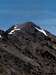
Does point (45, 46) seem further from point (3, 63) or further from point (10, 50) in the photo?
point (3, 63)

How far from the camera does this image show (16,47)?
189ft

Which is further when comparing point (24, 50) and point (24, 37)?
point (24, 37)

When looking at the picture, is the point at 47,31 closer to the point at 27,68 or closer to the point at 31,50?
the point at 31,50


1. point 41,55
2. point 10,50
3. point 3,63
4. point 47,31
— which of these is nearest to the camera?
point 3,63

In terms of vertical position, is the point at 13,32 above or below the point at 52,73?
above

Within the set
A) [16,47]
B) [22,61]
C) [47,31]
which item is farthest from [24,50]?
[47,31]

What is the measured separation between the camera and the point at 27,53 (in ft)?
188

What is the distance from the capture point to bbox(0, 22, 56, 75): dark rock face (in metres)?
51.9

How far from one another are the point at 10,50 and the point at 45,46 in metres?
8.71

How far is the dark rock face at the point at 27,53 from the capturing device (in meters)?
51.9

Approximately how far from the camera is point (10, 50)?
5500 cm

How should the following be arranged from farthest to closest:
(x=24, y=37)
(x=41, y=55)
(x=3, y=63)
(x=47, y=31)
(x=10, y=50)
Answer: (x=47, y=31), (x=24, y=37), (x=41, y=55), (x=10, y=50), (x=3, y=63)

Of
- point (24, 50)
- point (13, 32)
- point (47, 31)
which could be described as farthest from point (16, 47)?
point (47, 31)

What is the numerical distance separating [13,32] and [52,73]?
13.5 meters
